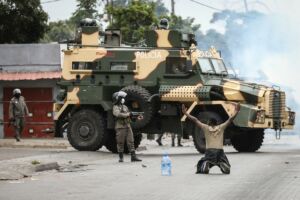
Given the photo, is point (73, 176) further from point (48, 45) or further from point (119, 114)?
point (48, 45)

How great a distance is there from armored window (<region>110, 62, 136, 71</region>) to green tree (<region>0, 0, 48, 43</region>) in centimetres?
1775

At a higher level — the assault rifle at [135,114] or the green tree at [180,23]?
the green tree at [180,23]

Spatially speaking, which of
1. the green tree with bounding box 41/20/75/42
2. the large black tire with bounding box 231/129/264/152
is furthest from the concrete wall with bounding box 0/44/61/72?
the green tree with bounding box 41/20/75/42

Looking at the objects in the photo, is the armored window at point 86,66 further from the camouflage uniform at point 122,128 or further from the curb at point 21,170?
the curb at point 21,170

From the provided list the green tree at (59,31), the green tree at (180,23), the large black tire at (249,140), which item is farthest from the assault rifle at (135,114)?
the green tree at (59,31)

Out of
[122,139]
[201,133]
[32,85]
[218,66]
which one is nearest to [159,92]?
[201,133]

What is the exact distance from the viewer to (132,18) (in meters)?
50.2

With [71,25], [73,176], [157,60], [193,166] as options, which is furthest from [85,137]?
[71,25]

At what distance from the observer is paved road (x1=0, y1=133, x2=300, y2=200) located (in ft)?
47.6

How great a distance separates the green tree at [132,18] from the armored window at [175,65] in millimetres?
22530

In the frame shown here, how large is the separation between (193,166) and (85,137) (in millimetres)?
6679

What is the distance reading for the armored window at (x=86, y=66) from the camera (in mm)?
27266

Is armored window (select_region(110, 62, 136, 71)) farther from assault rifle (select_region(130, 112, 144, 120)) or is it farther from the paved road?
the paved road

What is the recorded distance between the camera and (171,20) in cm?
5378
